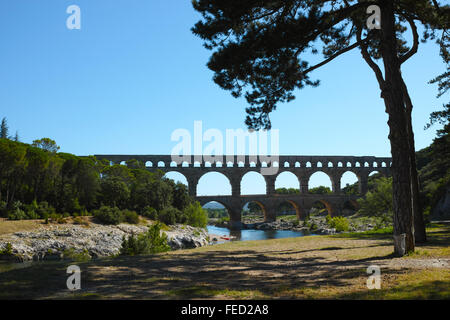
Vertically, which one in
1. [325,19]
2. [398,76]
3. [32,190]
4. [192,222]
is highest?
[325,19]

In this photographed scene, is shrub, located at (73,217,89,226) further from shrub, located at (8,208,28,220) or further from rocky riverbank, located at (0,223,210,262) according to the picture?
shrub, located at (8,208,28,220)

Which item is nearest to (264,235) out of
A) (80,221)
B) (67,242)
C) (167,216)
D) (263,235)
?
(263,235)

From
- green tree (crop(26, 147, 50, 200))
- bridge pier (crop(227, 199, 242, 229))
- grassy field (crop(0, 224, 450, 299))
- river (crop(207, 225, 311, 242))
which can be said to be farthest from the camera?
bridge pier (crop(227, 199, 242, 229))

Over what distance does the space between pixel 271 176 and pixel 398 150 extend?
143ft

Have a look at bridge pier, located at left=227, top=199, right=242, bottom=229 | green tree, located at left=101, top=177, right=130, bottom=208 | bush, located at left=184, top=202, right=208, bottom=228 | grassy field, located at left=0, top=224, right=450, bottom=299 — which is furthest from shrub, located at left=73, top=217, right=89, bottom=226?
bridge pier, located at left=227, top=199, right=242, bottom=229

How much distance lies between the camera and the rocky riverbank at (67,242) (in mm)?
16359

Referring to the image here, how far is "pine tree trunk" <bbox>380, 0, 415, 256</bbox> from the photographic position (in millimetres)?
6992

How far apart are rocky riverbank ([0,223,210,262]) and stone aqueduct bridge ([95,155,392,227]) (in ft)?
79.9

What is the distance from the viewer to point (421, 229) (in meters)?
9.70

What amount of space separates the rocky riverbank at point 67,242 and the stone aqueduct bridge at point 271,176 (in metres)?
24.4

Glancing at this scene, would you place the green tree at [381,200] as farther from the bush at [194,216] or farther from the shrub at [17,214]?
the shrub at [17,214]

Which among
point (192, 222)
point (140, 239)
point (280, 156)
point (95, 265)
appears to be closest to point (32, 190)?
point (192, 222)
